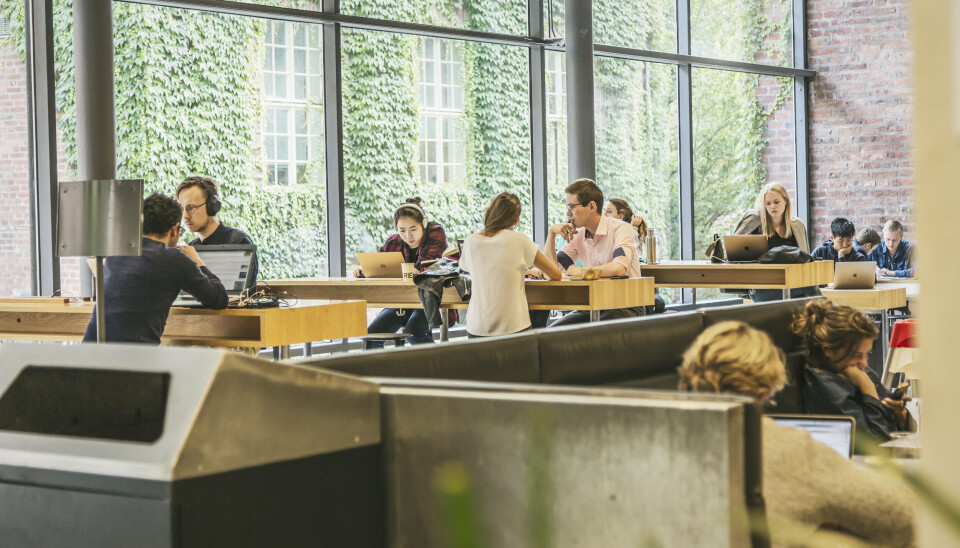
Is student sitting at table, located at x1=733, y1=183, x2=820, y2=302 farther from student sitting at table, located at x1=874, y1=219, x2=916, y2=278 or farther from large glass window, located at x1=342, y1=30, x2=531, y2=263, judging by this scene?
large glass window, located at x1=342, y1=30, x2=531, y2=263

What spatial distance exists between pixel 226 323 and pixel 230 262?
0.47m

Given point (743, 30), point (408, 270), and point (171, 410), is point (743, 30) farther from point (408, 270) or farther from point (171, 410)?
point (171, 410)

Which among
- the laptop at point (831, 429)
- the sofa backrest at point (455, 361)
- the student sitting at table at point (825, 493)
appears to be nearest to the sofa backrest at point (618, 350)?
the sofa backrest at point (455, 361)

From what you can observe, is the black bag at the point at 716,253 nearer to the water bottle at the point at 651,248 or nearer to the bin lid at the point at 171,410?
the water bottle at the point at 651,248

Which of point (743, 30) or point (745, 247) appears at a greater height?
point (743, 30)

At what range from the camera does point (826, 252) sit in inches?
322

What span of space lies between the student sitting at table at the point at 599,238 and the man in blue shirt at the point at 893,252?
3764 mm

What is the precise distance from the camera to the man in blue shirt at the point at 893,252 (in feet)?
29.0

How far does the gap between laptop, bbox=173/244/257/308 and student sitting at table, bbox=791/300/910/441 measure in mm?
2578

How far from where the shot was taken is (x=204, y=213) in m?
5.33

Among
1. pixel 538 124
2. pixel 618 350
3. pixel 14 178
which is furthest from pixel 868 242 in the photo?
pixel 14 178

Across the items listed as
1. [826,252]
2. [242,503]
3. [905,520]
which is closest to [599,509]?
[242,503]

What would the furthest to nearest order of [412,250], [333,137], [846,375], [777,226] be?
[333,137], [777,226], [412,250], [846,375]

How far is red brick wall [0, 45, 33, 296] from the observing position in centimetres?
644
